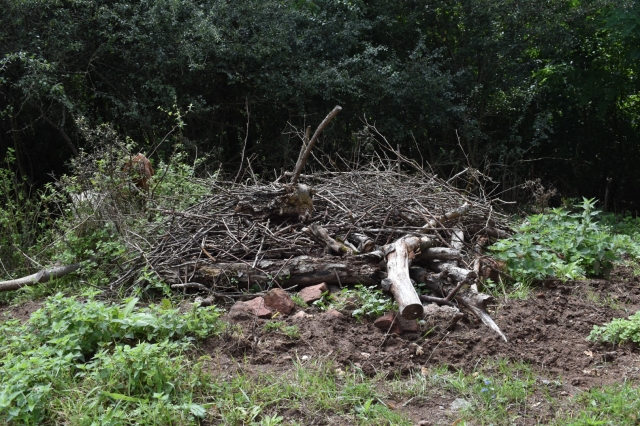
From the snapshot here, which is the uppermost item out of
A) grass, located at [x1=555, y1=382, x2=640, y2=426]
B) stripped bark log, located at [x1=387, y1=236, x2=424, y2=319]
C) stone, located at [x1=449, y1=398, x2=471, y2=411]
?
stripped bark log, located at [x1=387, y1=236, x2=424, y2=319]

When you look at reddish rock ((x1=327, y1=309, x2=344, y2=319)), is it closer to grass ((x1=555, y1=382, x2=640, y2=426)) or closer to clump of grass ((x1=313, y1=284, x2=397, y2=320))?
clump of grass ((x1=313, y1=284, x2=397, y2=320))

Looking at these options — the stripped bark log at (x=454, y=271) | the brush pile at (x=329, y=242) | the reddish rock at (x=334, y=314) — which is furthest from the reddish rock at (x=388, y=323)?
the stripped bark log at (x=454, y=271)

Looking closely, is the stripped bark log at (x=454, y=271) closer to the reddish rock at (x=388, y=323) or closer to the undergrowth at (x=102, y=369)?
the reddish rock at (x=388, y=323)

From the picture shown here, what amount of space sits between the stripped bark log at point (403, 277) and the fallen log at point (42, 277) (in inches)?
116

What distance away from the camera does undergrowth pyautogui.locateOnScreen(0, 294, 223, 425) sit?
346 cm

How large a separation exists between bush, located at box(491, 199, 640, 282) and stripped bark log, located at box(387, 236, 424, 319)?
884 millimetres

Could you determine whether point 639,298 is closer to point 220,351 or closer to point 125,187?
point 220,351

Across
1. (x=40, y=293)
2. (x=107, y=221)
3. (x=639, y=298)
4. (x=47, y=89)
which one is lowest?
(x=639, y=298)

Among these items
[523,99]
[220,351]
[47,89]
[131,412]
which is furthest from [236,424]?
[523,99]

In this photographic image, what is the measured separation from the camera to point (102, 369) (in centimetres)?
368

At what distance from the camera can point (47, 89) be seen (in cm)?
870

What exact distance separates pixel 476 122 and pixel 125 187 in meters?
6.77

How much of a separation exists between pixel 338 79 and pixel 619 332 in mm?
6588

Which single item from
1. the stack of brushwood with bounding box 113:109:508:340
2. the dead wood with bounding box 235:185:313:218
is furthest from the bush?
the dead wood with bounding box 235:185:313:218
